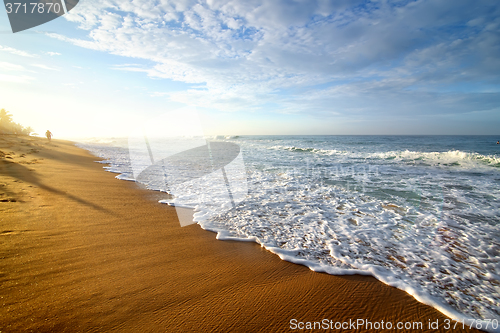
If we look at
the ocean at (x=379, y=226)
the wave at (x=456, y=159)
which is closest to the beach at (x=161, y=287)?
the ocean at (x=379, y=226)

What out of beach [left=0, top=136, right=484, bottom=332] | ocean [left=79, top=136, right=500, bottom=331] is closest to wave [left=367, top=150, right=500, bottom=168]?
ocean [left=79, top=136, right=500, bottom=331]

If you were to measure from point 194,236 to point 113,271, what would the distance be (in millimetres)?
1261

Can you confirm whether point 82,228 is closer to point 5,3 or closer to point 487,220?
point 5,3

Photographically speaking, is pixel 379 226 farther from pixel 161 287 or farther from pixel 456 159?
pixel 456 159

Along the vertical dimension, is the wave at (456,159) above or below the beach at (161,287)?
above

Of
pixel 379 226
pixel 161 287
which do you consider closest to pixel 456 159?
pixel 379 226

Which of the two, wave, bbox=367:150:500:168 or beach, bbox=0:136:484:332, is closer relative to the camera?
beach, bbox=0:136:484:332

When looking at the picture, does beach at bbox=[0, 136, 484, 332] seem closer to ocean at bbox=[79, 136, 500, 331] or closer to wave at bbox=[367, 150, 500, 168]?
ocean at bbox=[79, 136, 500, 331]

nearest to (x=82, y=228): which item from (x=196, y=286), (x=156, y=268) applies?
(x=156, y=268)

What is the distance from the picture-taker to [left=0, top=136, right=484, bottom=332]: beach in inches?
70.7

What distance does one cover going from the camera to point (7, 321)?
1.63m

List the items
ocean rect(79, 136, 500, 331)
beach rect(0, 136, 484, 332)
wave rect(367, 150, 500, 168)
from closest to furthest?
beach rect(0, 136, 484, 332), ocean rect(79, 136, 500, 331), wave rect(367, 150, 500, 168)

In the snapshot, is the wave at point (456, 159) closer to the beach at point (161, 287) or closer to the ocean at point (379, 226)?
the ocean at point (379, 226)

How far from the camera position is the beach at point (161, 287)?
5.89 ft
